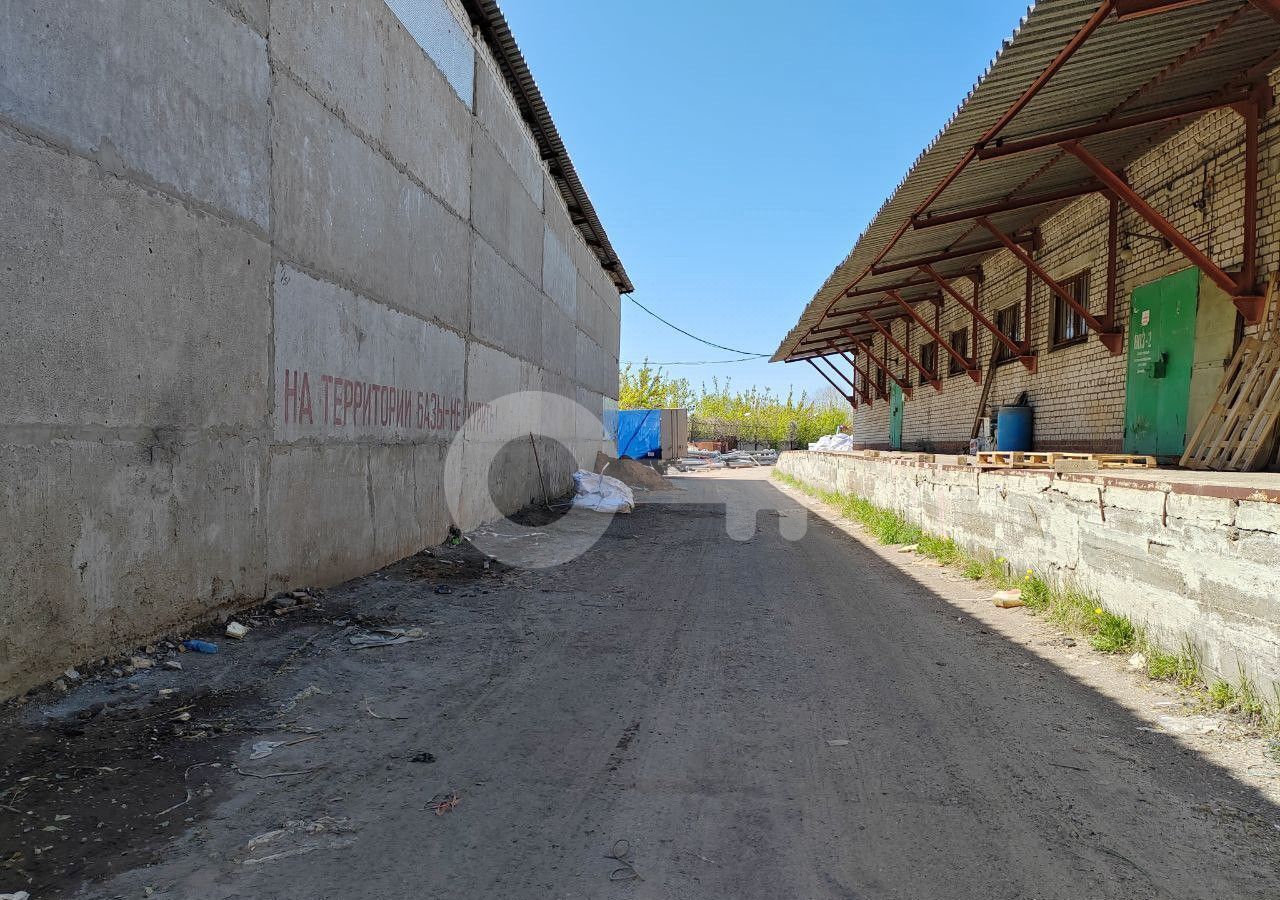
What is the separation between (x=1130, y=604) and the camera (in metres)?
4.55

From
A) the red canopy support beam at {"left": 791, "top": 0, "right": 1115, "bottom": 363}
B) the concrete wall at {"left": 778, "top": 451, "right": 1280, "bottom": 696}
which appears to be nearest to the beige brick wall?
the red canopy support beam at {"left": 791, "top": 0, "right": 1115, "bottom": 363}

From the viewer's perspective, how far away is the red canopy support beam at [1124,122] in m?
7.19

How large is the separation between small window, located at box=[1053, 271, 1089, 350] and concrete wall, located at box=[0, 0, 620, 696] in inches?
341

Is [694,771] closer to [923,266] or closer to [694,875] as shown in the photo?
[694,875]

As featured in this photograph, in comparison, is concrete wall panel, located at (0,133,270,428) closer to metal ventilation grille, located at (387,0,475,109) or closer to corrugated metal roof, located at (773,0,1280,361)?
metal ventilation grille, located at (387,0,475,109)

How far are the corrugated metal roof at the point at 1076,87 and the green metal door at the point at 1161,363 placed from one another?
182 cm

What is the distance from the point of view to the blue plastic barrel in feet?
38.9

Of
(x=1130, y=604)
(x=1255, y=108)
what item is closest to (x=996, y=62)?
(x=1255, y=108)

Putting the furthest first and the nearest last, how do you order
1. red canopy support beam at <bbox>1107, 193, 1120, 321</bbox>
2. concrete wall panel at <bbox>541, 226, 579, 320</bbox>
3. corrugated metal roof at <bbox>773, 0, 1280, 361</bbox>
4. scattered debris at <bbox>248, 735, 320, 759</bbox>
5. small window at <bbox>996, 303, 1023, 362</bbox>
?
small window at <bbox>996, 303, 1023, 362</bbox> < concrete wall panel at <bbox>541, 226, 579, 320</bbox> < red canopy support beam at <bbox>1107, 193, 1120, 321</bbox> < corrugated metal roof at <bbox>773, 0, 1280, 361</bbox> < scattered debris at <bbox>248, 735, 320, 759</bbox>

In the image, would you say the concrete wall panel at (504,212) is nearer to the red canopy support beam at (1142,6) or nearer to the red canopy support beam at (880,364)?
the red canopy support beam at (1142,6)

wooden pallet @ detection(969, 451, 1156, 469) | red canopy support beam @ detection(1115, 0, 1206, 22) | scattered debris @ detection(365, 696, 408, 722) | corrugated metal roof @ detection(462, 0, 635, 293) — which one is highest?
corrugated metal roof @ detection(462, 0, 635, 293)

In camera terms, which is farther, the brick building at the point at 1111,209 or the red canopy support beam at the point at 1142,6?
the brick building at the point at 1111,209

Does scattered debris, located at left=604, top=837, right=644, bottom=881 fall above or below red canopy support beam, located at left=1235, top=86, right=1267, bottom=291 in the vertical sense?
below

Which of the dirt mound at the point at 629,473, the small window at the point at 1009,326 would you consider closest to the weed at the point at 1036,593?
the small window at the point at 1009,326
